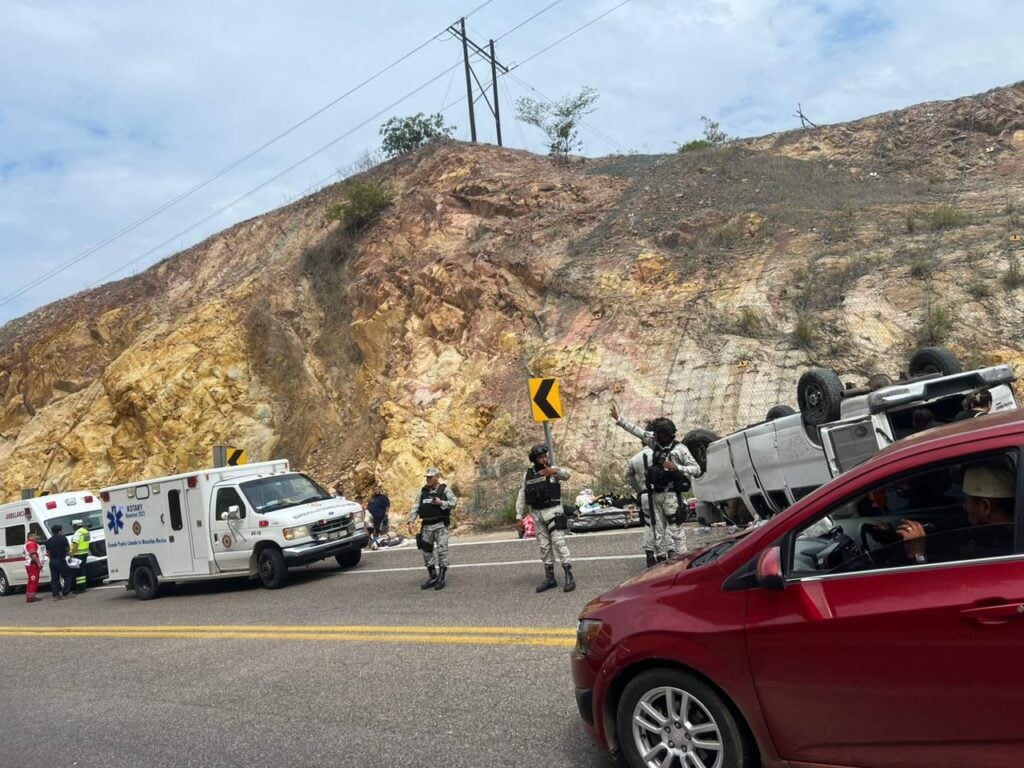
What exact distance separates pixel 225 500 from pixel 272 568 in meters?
1.63

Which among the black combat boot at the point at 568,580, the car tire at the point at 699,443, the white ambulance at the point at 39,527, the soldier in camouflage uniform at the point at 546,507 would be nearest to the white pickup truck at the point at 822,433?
the car tire at the point at 699,443

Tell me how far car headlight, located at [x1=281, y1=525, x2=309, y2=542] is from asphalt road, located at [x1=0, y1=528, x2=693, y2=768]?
864 mm

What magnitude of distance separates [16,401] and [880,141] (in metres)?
34.9

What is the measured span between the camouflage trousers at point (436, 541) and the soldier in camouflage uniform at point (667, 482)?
322 cm

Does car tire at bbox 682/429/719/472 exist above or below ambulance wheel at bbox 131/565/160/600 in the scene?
above

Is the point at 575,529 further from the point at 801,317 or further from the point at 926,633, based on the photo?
the point at 926,633

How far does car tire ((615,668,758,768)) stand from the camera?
3754mm

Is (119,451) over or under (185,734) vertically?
over

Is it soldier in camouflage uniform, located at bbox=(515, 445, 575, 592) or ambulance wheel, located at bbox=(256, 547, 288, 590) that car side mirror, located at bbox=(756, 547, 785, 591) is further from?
ambulance wheel, located at bbox=(256, 547, 288, 590)

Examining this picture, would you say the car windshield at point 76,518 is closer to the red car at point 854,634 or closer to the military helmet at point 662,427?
the military helmet at point 662,427

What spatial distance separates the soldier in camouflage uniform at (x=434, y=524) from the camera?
11.3m

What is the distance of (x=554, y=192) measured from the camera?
27.3 meters

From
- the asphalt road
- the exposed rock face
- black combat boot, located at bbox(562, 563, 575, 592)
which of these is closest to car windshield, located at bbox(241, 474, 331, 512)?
the asphalt road

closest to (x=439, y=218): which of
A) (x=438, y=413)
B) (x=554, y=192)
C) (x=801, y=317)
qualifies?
(x=554, y=192)
